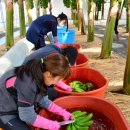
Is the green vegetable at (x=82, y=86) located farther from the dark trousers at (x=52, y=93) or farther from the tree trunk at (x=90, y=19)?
the tree trunk at (x=90, y=19)

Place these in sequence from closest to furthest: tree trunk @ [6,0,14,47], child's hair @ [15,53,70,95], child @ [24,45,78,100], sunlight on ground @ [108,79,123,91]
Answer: child's hair @ [15,53,70,95], child @ [24,45,78,100], sunlight on ground @ [108,79,123,91], tree trunk @ [6,0,14,47]

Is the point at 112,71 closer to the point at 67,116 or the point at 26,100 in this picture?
the point at 67,116

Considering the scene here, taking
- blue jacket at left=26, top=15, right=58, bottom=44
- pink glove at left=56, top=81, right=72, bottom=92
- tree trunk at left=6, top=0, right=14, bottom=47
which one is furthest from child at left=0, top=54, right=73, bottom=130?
tree trunk at left=6, top=0, right=14, bottom=47

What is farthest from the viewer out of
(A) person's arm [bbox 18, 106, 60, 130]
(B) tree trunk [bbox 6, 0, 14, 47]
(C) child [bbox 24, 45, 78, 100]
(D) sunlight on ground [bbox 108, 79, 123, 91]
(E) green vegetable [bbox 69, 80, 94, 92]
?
(B) tree trunk [bbox 6, 0, 14, 47]

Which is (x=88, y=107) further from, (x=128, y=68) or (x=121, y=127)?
(x=128, y=68)

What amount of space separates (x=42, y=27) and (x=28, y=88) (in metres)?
3.01

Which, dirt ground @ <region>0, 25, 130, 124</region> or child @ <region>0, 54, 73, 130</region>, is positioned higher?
child @ <region>0, 54, 73, 130</region>

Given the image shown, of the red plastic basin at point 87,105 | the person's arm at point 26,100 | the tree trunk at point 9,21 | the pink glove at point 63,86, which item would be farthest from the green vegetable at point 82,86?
the tree trunk at point 9,21

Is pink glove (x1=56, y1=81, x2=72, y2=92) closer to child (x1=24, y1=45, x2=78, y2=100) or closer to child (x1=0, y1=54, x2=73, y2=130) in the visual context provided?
child (x1=24, y1=45, x2=78, y2=100)

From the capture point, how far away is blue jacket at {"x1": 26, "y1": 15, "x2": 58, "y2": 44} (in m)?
4.98

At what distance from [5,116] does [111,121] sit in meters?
1.10

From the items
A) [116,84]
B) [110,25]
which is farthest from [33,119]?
[110,25]

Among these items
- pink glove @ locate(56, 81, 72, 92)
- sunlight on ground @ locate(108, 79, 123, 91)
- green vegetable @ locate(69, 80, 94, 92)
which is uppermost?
pink glove @ locate(56, 81, 72, 92)

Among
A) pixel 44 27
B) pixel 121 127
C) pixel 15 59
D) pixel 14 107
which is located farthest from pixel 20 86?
pixel 15 59
